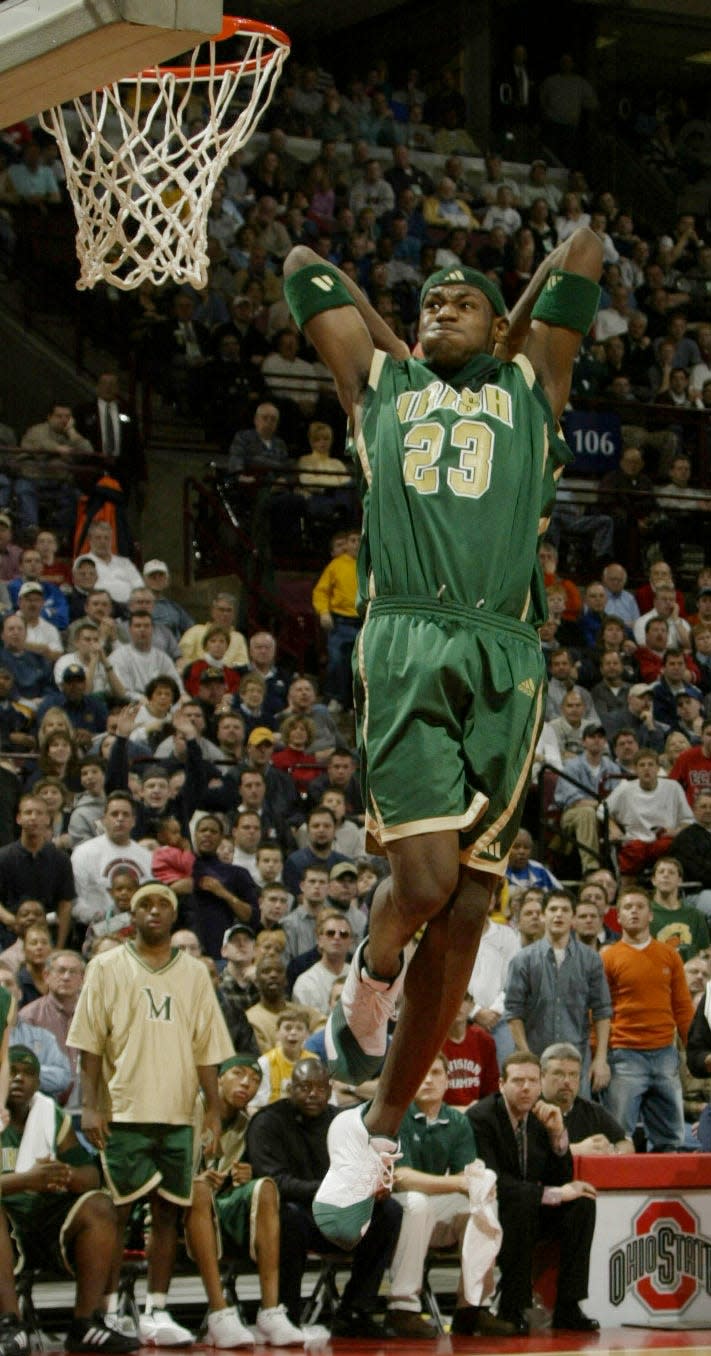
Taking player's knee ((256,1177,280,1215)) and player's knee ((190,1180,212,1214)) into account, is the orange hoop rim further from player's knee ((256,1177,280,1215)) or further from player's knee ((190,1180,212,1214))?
player's knee ((256,1177,280,1215))

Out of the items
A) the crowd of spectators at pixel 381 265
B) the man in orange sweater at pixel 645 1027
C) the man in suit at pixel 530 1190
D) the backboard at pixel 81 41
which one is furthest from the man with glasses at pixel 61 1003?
the backboard at pixel 81 41

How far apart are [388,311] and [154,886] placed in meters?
10.8

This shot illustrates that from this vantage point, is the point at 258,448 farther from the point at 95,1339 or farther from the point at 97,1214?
the point at 95,1339

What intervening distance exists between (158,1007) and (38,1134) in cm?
77

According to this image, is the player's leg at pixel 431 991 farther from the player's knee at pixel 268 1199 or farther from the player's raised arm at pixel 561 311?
the player's knee at pixel 268 1199

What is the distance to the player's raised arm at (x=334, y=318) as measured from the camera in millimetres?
5500

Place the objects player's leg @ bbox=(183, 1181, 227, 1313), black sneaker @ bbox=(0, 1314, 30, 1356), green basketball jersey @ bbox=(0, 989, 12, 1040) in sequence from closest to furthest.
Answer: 1. black sneaker @ bbox=(0, 1314, 30, 1356)
2. green basketball jersey @ bbox=(0, 989, 12, 1040)
3. player's leg @ bbox=(183, 1181, 227, 1313)

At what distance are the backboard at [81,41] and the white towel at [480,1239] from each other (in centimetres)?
646

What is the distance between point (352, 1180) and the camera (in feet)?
17.4

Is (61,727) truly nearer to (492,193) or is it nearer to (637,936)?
(637,936)

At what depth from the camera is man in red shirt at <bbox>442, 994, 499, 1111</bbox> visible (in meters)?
11.6

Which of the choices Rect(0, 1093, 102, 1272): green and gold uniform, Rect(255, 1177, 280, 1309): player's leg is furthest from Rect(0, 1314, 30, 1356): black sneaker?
Rect(255, 1177, 280, 1309): player's leg

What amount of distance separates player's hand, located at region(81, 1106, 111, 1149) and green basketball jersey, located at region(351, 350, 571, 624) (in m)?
4.92

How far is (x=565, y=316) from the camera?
5.55 meters
